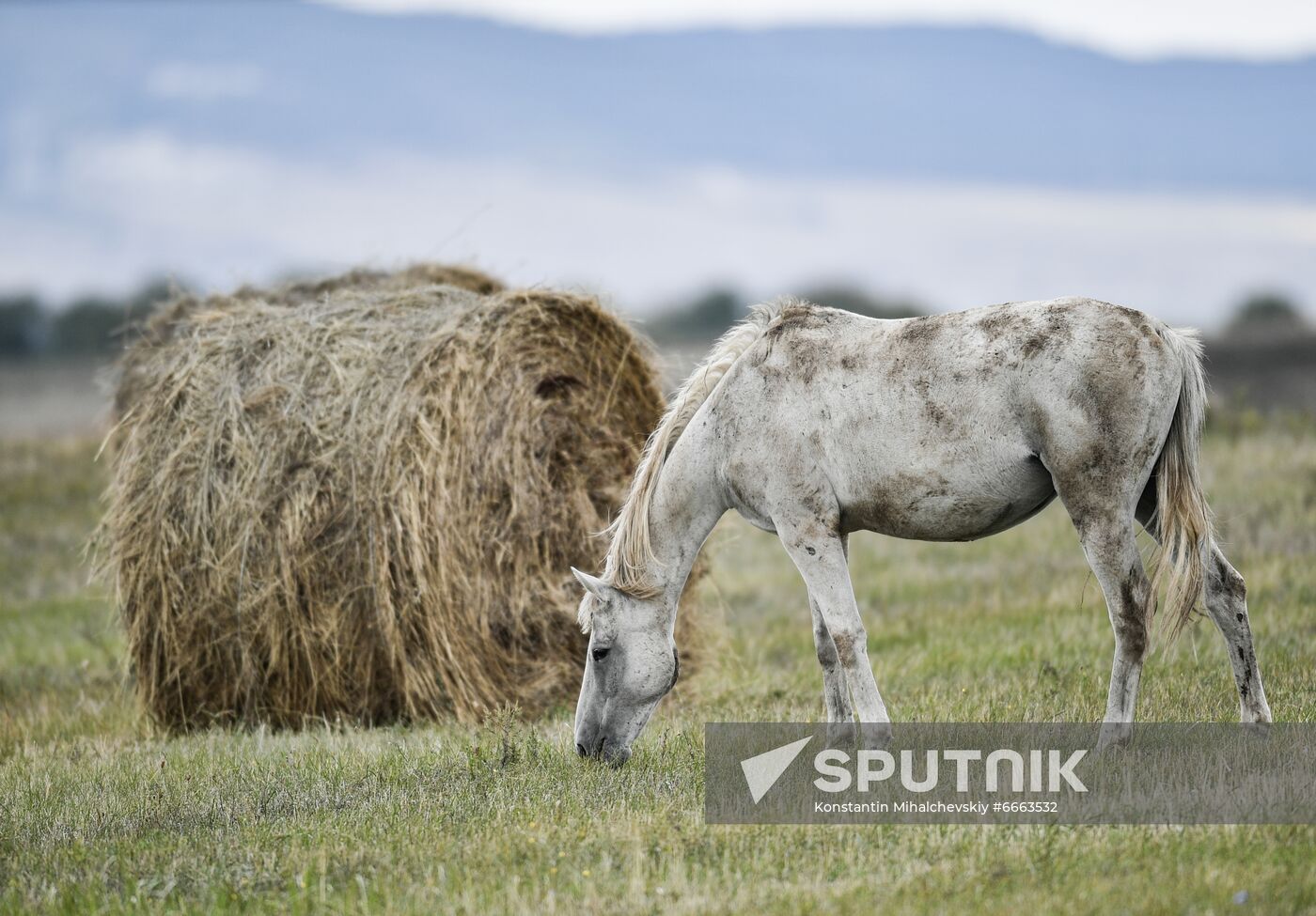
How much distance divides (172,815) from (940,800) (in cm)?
324

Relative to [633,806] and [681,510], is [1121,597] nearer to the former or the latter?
[681,510]

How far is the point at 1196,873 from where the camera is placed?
13.5 ft

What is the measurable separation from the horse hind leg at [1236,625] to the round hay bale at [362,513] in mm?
3646

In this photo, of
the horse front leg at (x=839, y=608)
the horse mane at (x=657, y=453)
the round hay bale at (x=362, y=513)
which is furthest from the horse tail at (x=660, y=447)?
the round hay bale at (x=362, y=513)

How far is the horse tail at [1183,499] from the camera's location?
5.50 m

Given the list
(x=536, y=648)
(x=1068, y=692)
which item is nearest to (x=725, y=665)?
(x=536, y=648)

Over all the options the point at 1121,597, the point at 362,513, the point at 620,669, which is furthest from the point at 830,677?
the point at 362,513

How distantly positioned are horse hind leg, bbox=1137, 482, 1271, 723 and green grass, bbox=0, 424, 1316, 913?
0.42 metres

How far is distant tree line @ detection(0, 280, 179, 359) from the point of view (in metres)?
59.5

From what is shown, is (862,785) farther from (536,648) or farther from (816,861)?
(536,648)

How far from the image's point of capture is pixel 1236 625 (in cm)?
574

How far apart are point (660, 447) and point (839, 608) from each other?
1.26 m

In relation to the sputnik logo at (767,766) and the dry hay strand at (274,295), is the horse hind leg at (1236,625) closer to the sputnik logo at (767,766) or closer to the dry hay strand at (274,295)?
the sputnik logo at (767,766)

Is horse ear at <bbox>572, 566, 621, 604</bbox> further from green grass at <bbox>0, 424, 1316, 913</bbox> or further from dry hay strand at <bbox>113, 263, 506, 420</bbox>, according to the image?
dry hay strand at <bbox>113, 263, 506, 420</bbox>
